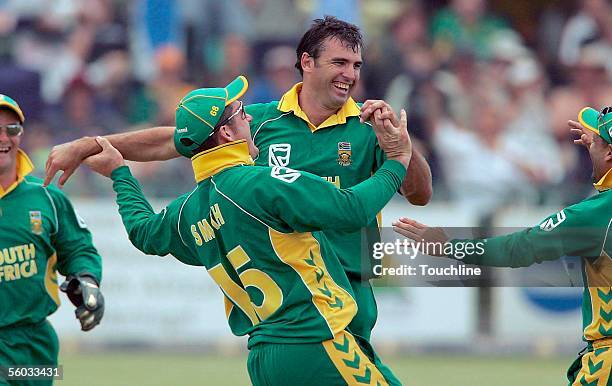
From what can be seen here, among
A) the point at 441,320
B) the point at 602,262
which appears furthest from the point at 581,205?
the point at 441,320

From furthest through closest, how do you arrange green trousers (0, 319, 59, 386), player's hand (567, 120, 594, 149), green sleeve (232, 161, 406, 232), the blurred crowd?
the blurred crowd, green trousers (0, 319, 59, 386), player's hand (567, 120, 594, 149), green sleeve (232, 161, 406, 232)

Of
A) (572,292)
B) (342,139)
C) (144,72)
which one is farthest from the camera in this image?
(144,72)

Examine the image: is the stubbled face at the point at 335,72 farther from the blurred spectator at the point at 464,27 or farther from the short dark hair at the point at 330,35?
the blurred spectator at the point at 464,27

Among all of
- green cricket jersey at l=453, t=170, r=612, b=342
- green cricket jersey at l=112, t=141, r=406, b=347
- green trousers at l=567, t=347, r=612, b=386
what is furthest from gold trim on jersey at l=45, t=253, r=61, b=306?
green trousers at l=567, t=347, r=612, b=386

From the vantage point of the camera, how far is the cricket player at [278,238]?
17.4 feet

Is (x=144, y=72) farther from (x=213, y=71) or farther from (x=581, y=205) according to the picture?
(x=581, y=205)

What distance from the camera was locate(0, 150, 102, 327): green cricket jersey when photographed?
22.4 feet

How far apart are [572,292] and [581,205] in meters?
7.50

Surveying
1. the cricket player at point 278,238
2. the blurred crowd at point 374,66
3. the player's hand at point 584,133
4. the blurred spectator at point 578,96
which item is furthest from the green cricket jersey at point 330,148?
the blurred spectator at point 578,96

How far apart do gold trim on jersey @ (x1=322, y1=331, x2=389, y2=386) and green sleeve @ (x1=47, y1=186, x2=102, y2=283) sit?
213 centimetres

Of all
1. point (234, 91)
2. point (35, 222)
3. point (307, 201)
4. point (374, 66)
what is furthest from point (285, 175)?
point (374, 66)

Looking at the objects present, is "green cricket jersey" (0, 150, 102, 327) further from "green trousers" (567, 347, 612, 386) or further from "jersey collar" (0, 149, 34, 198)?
"green trousers" (567, 347, 612, 386)

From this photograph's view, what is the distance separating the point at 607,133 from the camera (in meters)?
5.96

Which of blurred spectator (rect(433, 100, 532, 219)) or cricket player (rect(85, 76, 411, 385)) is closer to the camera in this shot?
cricket player (rect(85, 76, 411, 385))
